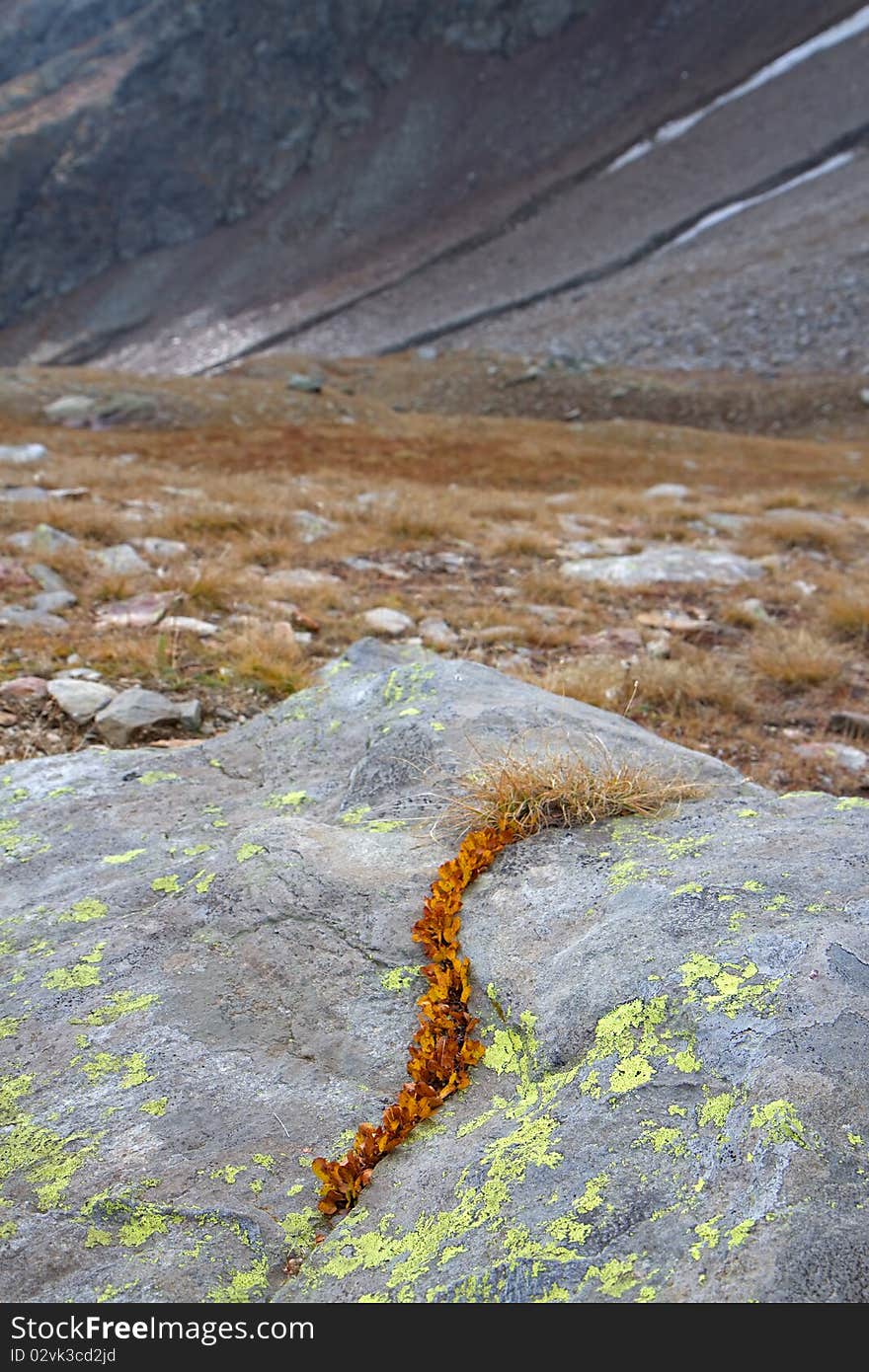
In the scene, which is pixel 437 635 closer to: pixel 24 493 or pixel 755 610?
pixel 755 610

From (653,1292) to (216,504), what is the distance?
39.3 ft

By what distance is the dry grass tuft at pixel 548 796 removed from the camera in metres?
3.01

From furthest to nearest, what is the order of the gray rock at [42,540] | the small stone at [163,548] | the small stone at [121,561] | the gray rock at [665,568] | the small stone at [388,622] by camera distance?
the gray rock at [665,568] < the small stone at [163,548] < the gray rock at [42,540] < the small stone at [121,561] < the small stone at [388,622]

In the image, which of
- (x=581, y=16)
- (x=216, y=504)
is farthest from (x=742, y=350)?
(x=581, y=16)

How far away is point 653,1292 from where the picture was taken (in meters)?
1.48

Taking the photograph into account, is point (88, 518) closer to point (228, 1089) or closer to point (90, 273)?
point (228, 1089)

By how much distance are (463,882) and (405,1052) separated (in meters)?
0.58

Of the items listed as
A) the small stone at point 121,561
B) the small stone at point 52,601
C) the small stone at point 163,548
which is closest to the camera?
the small stone at point 52,601

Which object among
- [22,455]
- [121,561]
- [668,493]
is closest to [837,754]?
[121,561]

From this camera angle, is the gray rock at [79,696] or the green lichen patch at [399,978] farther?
the gray rock at [79,696]

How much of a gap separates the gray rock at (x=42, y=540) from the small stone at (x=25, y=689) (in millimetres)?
3475

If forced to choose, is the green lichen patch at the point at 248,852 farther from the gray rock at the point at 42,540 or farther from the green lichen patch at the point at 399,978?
the gray rock at the point at 42,540

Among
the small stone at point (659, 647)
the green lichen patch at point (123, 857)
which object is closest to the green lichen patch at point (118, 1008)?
the green lichen patch at point (123, 857)

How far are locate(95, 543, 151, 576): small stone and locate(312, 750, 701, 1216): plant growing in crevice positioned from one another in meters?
6.43
